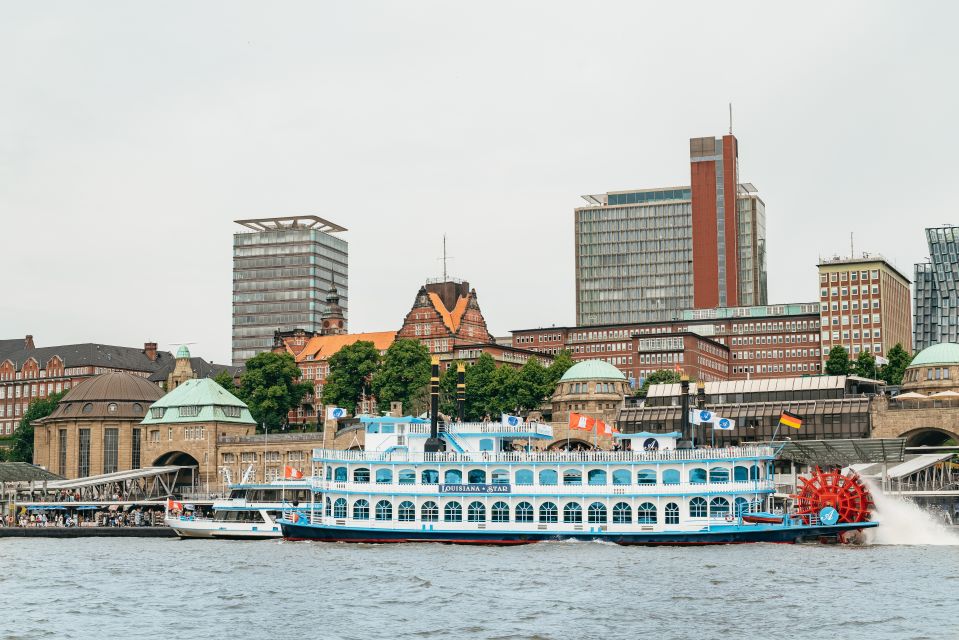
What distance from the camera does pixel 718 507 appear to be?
293 ft

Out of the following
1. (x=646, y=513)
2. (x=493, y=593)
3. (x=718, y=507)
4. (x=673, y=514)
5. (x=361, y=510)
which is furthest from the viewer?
(x=361, y=510)

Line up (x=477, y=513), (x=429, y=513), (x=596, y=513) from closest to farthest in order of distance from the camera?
(x=596, y=513) → (x=477, y=513) → (x=429, y=513)

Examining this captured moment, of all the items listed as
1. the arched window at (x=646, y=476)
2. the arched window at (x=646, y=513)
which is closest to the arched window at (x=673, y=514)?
the arched window at (x=646, y=513)

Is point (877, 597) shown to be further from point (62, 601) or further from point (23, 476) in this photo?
point (23, 476)

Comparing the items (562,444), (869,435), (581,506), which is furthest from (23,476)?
(869,435)

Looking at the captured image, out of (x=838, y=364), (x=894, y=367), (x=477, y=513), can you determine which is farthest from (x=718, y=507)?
(x=838, y=364)

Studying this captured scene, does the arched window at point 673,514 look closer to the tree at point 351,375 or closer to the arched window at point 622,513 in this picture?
the arched window at point 622,513

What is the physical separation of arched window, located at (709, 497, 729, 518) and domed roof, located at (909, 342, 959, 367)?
189 feet

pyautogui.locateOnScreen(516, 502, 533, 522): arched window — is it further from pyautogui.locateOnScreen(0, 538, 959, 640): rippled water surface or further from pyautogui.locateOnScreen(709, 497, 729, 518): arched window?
pyautogui.locateOnScreen(709, 497, 729, 518): arched window

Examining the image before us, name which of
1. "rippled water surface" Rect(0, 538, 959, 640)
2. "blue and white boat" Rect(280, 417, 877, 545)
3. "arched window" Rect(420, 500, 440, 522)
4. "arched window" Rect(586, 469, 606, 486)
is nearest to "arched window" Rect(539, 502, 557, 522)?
"blue and white boat" Rect(280, 417, 877, 545)

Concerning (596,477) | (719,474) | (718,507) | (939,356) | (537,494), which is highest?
(939,356)

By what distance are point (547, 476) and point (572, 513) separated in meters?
3.01

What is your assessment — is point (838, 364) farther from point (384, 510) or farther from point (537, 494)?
point (384, 510)

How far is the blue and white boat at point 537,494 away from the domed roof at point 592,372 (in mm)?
52433
